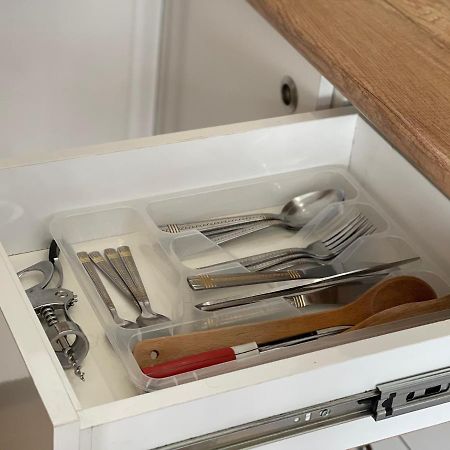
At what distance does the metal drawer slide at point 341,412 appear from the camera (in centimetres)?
66

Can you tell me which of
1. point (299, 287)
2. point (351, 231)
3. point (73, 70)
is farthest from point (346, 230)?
point (73, 70)

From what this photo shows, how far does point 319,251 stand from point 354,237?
4 cm

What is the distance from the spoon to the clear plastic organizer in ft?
0.04

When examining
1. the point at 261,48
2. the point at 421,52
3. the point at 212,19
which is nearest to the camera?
the point at 421,52

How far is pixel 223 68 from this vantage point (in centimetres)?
131

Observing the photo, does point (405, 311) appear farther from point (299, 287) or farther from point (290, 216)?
point (290, 216)

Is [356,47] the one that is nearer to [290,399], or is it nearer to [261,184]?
[261,184]

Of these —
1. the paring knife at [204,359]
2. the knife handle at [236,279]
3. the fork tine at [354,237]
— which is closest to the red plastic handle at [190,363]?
the paring knife at [204,359]

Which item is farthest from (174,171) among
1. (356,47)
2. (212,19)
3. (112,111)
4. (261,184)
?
(112,111)

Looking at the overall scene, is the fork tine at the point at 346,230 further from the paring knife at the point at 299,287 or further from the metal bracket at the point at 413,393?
the metal bracket at the point at 413,393

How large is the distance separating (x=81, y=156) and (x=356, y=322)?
0.99 feet

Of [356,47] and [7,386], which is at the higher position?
[356,47]

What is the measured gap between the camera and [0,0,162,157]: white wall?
1.44m

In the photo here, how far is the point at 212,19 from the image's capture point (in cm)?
132
